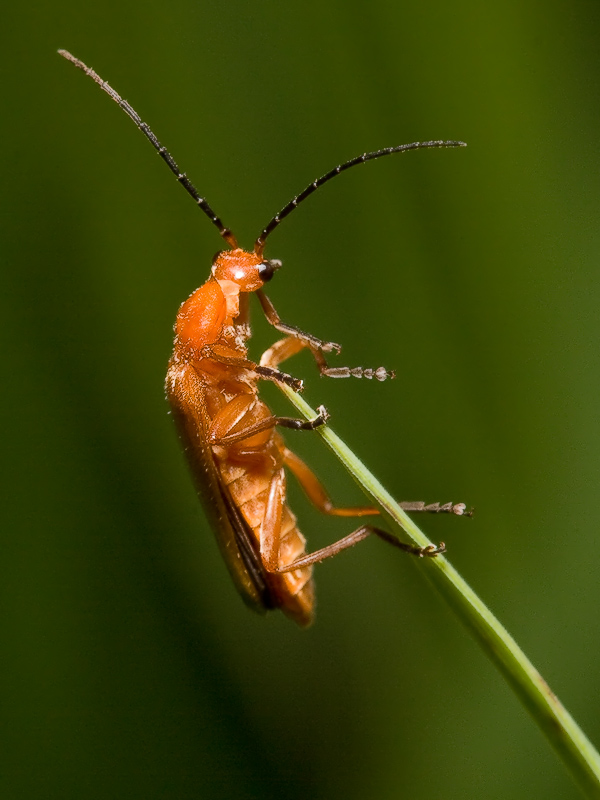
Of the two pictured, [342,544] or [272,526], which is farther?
[272,526]

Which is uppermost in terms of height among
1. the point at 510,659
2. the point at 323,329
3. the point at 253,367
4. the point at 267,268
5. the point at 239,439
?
the point at 267,268

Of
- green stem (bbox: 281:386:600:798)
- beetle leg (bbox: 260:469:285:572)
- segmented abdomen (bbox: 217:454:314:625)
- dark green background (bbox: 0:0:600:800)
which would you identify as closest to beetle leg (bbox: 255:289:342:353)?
dark green background (bbox: 0:0:600:800)

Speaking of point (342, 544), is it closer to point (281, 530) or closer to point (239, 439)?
point (281, 530)

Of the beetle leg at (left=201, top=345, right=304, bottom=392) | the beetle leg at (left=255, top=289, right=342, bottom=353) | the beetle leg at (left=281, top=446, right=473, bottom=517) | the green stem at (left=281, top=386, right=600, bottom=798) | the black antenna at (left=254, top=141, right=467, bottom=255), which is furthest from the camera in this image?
the beetle leg at (left=281, top=446, right=473, bottom=517)

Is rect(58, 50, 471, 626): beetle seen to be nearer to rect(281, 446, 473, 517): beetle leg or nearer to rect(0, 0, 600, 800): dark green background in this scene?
rect(281, 446, 473, 517): beetle leg

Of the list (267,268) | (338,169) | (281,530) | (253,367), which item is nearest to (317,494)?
(281,530)

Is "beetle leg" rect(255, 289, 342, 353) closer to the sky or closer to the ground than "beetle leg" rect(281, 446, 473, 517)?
closer to the sky

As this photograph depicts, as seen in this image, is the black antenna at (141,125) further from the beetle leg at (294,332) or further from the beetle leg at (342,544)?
the beetle leg at (342,544)
